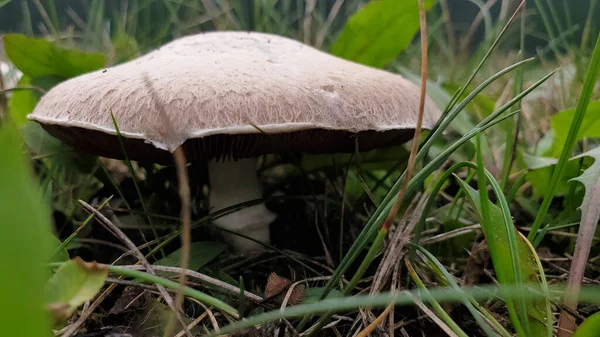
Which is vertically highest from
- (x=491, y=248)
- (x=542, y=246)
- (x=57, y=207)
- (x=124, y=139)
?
(x=124, y=139)

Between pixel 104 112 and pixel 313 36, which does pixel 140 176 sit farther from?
pixel 313 36

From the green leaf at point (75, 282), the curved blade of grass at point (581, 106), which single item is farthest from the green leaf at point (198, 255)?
the curved blade of grass at point (581, 106)

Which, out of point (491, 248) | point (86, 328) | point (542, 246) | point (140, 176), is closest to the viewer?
point (491, 248)

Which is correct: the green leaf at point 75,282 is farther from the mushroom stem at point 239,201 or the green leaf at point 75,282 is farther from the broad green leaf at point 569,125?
the broad green leaf at point 569,125

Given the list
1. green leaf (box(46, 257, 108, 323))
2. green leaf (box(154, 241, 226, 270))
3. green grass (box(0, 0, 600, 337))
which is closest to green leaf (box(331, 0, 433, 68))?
green grass (box(0, 0, 600, 337))

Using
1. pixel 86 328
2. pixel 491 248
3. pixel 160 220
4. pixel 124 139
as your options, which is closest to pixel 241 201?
pixel 160 220

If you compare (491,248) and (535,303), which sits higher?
(491,248)
